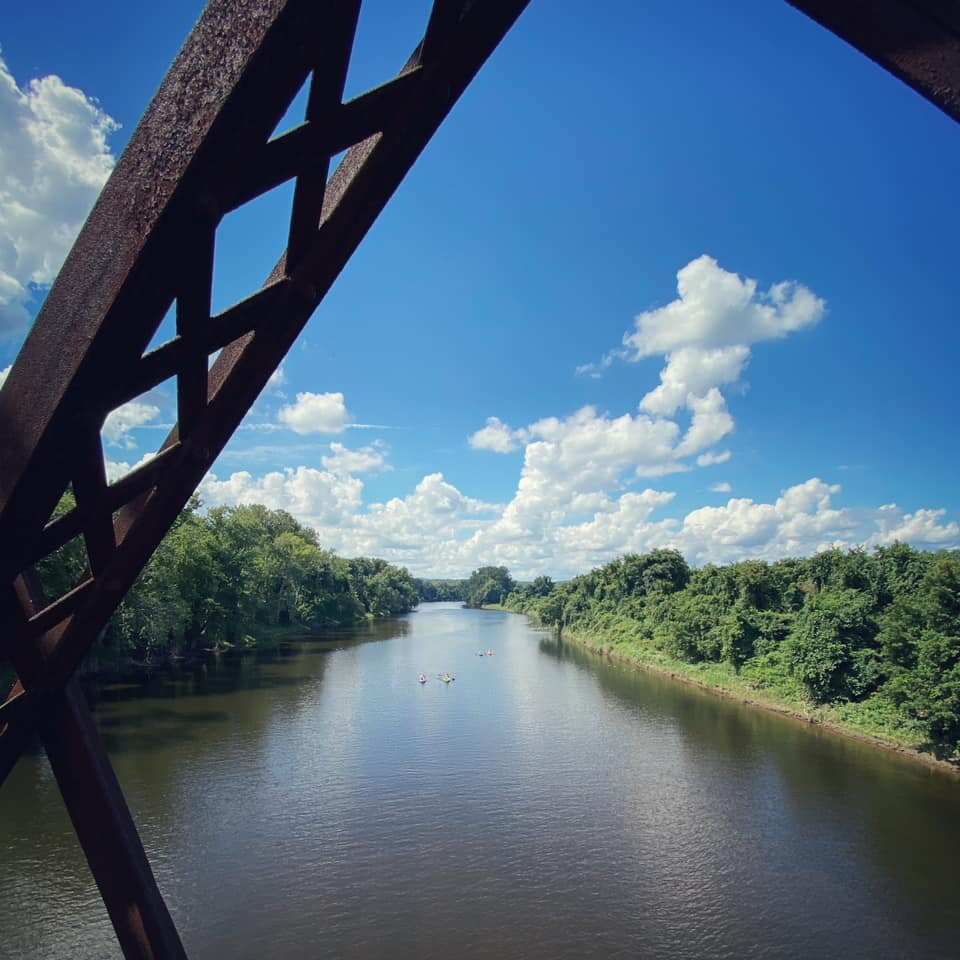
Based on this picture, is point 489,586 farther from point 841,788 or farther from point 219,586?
point 841,788

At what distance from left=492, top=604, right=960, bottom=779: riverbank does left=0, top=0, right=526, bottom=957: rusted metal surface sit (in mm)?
25616

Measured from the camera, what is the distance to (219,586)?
146 feet

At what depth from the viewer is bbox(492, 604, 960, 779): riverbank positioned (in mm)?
21016

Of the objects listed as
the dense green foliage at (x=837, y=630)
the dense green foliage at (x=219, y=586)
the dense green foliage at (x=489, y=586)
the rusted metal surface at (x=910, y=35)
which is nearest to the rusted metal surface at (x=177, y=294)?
the rusted metal surface at (x=910, y=35)

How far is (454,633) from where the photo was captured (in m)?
66.6

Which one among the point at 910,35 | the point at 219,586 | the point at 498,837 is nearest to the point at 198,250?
the point at 910,35

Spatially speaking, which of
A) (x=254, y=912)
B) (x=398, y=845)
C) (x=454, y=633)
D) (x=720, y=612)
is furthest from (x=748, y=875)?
(x=454, y=633)

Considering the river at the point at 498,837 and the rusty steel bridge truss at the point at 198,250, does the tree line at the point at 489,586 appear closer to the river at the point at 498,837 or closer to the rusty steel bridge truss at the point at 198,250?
the river at the point at 498,837

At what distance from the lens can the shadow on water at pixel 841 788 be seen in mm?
14078

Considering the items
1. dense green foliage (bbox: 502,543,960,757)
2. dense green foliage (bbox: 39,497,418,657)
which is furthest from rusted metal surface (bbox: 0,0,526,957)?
dense green foliage (bbox: 502,543,960,757)

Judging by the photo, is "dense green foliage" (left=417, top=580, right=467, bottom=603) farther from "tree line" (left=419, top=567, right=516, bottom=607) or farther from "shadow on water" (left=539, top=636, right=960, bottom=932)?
"shadow on water" (left=539, top=636, right=960, bottom=932)

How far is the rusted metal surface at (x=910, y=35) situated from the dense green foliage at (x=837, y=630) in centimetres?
2396

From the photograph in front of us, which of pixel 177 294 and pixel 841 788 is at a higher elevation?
pixel 177 294

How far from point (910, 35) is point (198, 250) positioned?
1.32m
